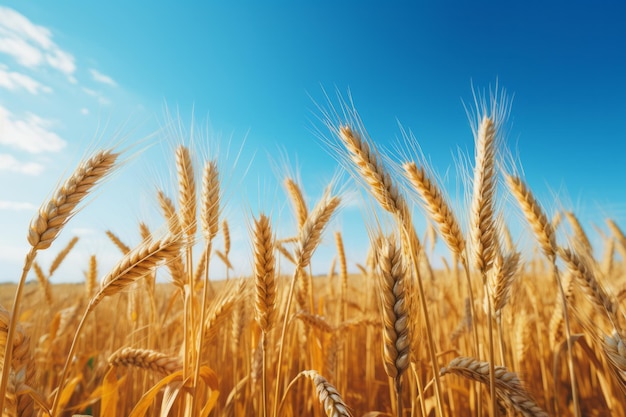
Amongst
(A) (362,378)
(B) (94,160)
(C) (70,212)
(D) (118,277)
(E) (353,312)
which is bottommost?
(A) (362,378)

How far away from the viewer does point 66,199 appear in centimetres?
124

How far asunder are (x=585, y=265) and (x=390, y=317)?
4.09ft

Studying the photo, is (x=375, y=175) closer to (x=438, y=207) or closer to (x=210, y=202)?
(x=438, y=207)

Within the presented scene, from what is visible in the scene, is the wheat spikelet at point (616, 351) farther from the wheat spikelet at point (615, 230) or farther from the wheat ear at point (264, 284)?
the wheat spikelet at point (615, 230)

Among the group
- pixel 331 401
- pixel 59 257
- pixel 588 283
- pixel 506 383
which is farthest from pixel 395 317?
pixel 59 257

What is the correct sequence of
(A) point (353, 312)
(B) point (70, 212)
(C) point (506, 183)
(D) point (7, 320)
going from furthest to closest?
(A) point (353, 312) < (C) point (506, 183) < (B) point (70, 212) < (D) point (7, 320)

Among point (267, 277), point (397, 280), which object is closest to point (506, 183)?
point (397, 280)

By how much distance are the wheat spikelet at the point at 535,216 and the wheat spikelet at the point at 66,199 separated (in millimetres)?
1966

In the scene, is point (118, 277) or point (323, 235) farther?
point (323, 235)

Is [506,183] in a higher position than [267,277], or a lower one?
higher

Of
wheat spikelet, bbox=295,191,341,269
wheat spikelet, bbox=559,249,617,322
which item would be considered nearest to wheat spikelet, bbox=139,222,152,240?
wheat spikelet, bbox=295,191,341,269

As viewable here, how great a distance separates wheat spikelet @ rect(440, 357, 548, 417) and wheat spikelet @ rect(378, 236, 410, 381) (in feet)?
1.25

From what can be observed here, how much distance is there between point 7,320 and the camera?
1058 millimetres

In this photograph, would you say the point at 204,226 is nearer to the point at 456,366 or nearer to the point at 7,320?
the point at 7,320
